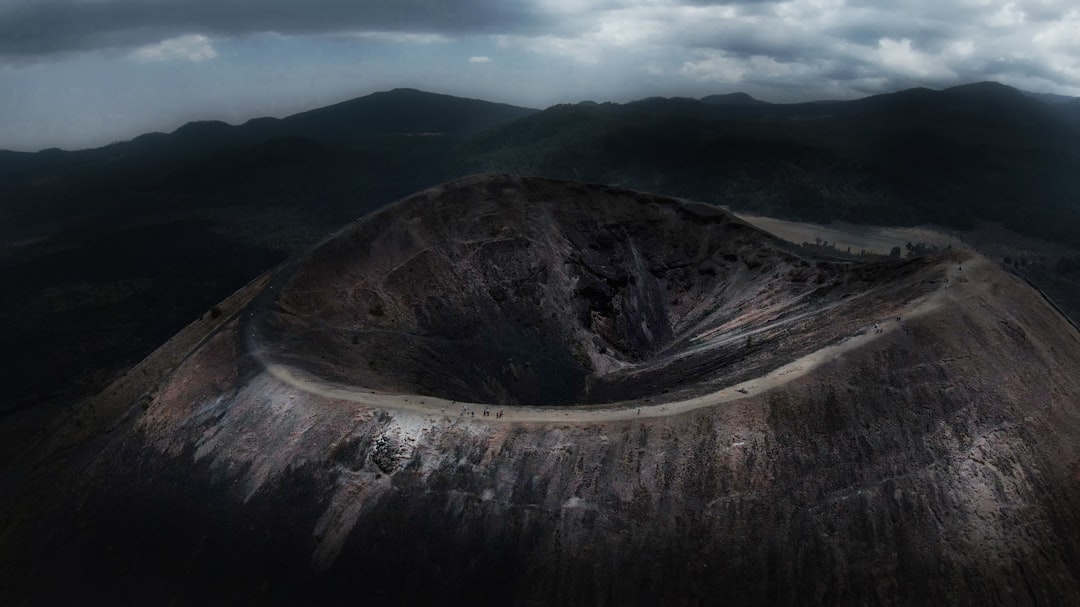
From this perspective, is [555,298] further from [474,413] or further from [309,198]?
[309,198]

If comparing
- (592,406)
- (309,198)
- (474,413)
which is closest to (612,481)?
(592,406)

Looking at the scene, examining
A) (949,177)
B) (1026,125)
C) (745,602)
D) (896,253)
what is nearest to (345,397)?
(745,602)

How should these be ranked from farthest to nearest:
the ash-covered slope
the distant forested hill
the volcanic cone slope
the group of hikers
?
1. the distant forested hill
2. the volcanic cone slope
3. the group of hikers
4. the ash-covered slope

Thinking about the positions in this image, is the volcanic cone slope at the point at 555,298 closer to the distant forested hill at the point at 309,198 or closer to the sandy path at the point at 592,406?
the sandy path at the point at 592,406

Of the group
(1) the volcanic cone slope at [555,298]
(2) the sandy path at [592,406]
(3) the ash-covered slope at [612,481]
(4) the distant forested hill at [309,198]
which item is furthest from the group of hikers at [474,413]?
(4) the distant forested hill at [309,198]

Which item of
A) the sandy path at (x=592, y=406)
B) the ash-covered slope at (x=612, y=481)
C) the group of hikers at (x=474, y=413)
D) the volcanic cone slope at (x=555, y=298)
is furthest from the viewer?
the volcanic cone slope at (x=555, y=298)

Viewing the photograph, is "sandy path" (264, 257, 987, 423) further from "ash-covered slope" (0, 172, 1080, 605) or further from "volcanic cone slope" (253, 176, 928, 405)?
"volcanic cone slope" (253, 176, 928, 405)

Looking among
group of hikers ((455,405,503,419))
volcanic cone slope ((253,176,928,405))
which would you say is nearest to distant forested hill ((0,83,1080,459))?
volcanic cone slope ((253,176,928,405))
